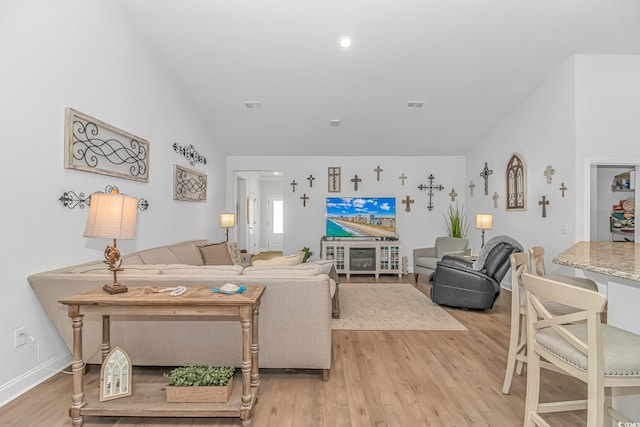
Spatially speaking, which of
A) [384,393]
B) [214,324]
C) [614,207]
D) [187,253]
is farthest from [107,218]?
[614,207]

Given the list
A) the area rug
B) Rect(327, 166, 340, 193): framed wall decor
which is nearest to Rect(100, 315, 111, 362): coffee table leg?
the area rug

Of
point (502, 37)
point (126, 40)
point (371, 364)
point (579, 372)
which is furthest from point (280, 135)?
point (579, 372)

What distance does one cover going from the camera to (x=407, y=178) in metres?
7.33

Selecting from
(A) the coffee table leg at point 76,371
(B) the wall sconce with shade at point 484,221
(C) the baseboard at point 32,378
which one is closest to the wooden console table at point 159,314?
(A) the coffee table leg at point 76,371

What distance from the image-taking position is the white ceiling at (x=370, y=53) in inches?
143

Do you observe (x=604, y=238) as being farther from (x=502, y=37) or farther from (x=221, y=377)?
(x=221, y=377)

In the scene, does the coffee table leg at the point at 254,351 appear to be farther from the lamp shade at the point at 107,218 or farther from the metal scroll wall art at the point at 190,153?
the metal scroll wall art at the point at 190,153

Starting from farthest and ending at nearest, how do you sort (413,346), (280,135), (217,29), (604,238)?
(280,135), (604,238), (217,29), (413,346)

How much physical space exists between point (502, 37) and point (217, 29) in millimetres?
3286

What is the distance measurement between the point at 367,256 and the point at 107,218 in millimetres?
5195

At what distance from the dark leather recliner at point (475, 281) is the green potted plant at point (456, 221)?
2589 mm

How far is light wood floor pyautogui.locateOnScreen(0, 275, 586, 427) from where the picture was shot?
81.9 inches

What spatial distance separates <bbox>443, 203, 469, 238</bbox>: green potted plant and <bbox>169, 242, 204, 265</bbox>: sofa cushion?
4.92m

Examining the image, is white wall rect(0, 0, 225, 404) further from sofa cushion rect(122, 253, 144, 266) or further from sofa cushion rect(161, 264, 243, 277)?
sofa cushion rect(161, 264, 243, 277)
